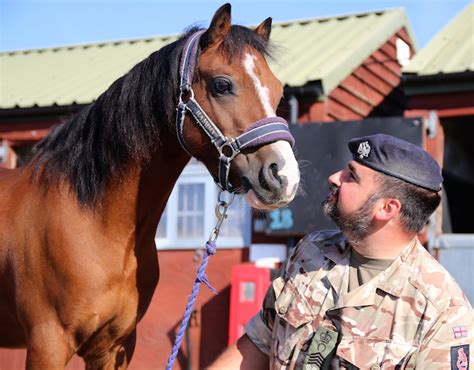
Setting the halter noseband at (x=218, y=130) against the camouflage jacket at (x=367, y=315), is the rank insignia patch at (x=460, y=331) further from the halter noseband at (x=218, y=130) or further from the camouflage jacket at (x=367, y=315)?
the halter noseband at (x=218, y=130)

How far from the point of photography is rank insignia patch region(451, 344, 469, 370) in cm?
244

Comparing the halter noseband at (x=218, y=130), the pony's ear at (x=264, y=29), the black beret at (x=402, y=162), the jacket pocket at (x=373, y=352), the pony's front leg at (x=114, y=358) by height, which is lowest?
the pony's front leg at (x=114, y=358)

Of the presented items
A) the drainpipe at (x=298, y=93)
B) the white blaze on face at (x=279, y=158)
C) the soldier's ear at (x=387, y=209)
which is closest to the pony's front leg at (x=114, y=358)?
the white blaze on face at (x=279, y=158)

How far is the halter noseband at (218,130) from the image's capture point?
3.24 metres

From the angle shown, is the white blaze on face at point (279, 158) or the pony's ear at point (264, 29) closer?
the white blaze on face at point (279, 158)

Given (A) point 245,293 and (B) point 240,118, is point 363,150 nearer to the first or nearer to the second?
(B) point 240,118

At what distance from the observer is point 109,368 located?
3.89m

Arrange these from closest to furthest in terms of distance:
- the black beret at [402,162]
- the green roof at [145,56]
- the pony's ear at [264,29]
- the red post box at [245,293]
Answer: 1. the black beret at [402,162]
2. the pony's ear at [264,29]
3. the red post box at [245,293]
4. the green roof at [145,56]

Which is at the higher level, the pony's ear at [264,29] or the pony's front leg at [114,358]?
the pony's ear at [264,29]

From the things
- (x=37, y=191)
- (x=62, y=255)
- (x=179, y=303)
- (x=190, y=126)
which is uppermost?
(x=190, y=126)

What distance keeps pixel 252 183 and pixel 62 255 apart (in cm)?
98

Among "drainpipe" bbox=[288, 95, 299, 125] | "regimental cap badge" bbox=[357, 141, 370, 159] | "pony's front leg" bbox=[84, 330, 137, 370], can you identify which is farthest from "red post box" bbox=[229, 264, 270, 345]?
"regimental cap badge" bbox=[357, 141, 370, 159]

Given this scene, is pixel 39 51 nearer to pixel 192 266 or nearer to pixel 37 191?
pixel 192 266

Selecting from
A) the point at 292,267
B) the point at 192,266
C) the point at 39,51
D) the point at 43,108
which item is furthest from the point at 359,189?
the point at 39,51
